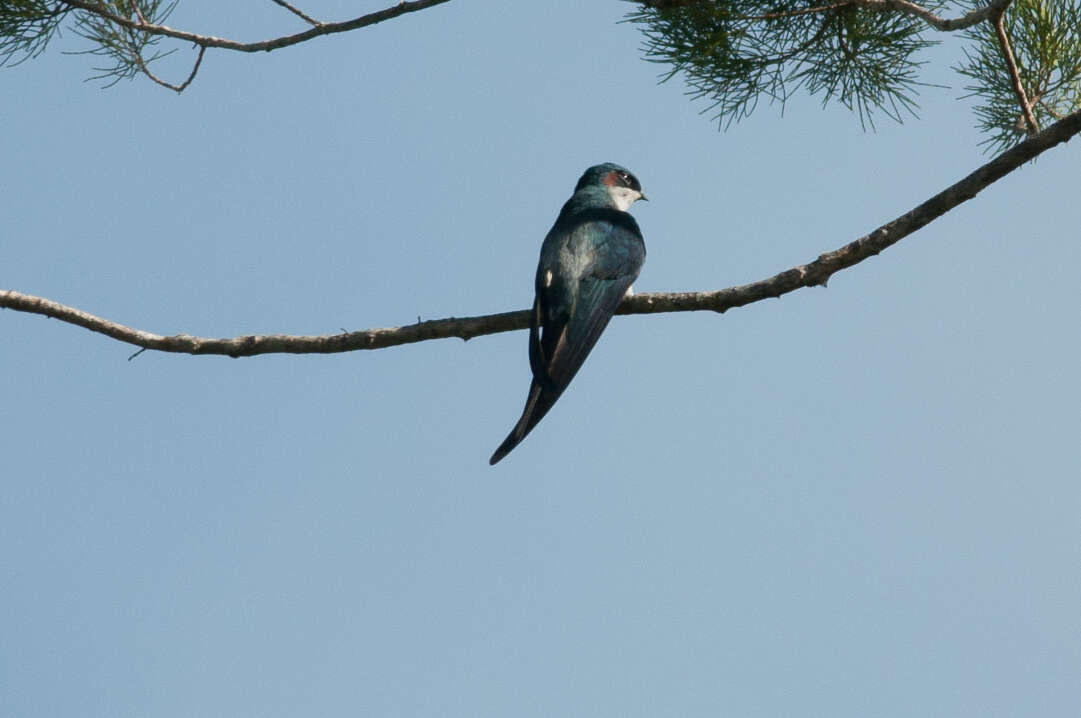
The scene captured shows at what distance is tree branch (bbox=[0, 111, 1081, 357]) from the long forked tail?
24 centimetres

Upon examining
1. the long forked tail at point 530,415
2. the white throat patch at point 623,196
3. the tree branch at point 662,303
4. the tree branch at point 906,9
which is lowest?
the long forked tail at point 530,415

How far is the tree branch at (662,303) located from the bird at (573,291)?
0.17m

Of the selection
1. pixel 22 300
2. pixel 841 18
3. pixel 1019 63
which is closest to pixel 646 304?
pixel 841 18

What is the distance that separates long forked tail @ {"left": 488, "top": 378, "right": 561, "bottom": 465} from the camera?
11.7 feet

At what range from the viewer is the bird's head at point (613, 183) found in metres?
→ 5.62

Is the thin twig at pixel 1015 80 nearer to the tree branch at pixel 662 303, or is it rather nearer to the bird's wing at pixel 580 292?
the tree branch at pixel 662 303

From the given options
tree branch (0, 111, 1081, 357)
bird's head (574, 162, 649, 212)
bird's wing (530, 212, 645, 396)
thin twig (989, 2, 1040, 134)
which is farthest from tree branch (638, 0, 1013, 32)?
bird's head (574, 162, 649, 212)

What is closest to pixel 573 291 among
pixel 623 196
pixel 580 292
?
pixel 580 292

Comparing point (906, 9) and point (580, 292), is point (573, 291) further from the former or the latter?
point (906, 9)

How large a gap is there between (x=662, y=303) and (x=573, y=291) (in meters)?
0.51

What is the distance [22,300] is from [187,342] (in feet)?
1.50

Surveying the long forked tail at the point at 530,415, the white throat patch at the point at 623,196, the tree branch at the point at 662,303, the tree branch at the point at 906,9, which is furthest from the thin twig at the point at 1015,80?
the white throat patch at the point at 623,196

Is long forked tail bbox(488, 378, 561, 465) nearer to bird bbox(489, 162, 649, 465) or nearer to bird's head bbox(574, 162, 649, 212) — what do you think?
bird bbox(489, 162, 649, 465)

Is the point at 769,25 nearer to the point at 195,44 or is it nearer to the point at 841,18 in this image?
the point at 841,18
